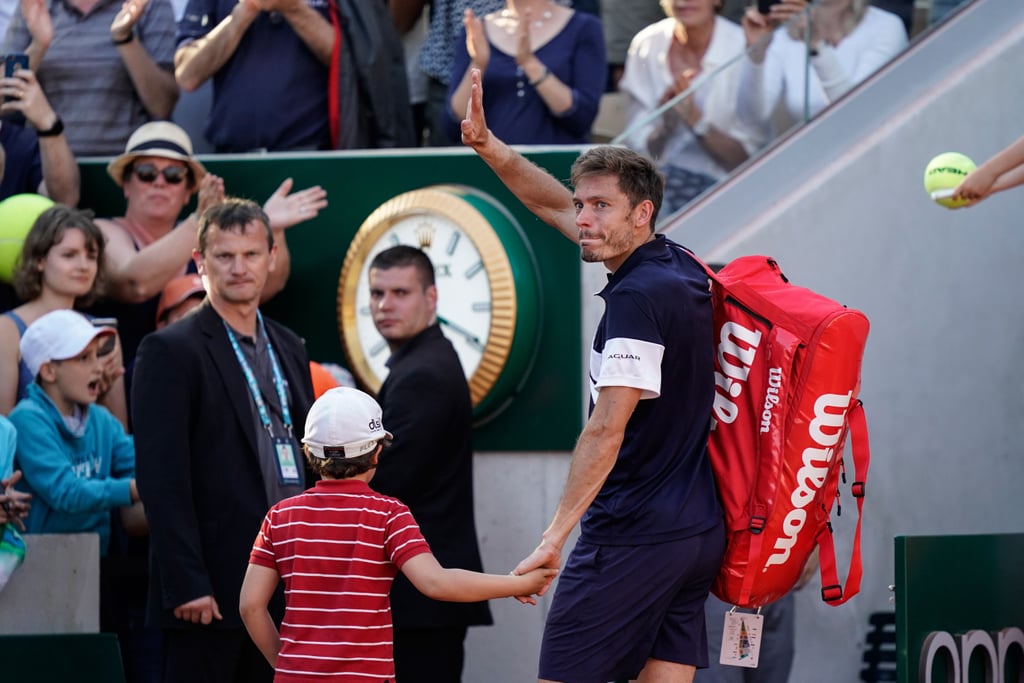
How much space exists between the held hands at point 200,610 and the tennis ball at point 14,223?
2.09 m

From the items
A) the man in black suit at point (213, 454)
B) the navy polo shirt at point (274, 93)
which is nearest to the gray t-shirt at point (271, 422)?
the man in black suit at point (213, 454)

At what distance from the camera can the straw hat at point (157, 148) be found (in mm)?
7195

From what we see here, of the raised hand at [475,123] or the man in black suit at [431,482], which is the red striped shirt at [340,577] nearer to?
the raised hand at [475,123]

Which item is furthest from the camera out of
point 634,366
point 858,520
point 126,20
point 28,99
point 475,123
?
point 126,20

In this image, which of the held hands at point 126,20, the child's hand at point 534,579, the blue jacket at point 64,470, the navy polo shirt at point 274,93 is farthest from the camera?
the held hands at point 126,20

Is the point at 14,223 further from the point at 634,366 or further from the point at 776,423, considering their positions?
the point at 776,423

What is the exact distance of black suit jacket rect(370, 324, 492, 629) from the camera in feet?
19.6

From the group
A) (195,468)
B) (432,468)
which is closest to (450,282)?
(432,468)

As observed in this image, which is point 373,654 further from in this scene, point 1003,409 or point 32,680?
point 1003,409

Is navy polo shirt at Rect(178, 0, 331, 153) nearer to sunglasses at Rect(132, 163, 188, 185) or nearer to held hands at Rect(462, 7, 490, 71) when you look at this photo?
sunglasses at Rect(132, 163, 188, 185)

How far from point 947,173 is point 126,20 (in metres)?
3.94

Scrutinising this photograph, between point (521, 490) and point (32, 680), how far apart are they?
227 cm

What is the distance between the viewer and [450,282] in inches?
280

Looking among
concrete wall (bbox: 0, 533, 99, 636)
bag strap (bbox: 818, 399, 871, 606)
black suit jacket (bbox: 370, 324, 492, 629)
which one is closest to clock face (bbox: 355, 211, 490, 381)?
black suit jacket (bbox: 370, 324, 492, 629)
